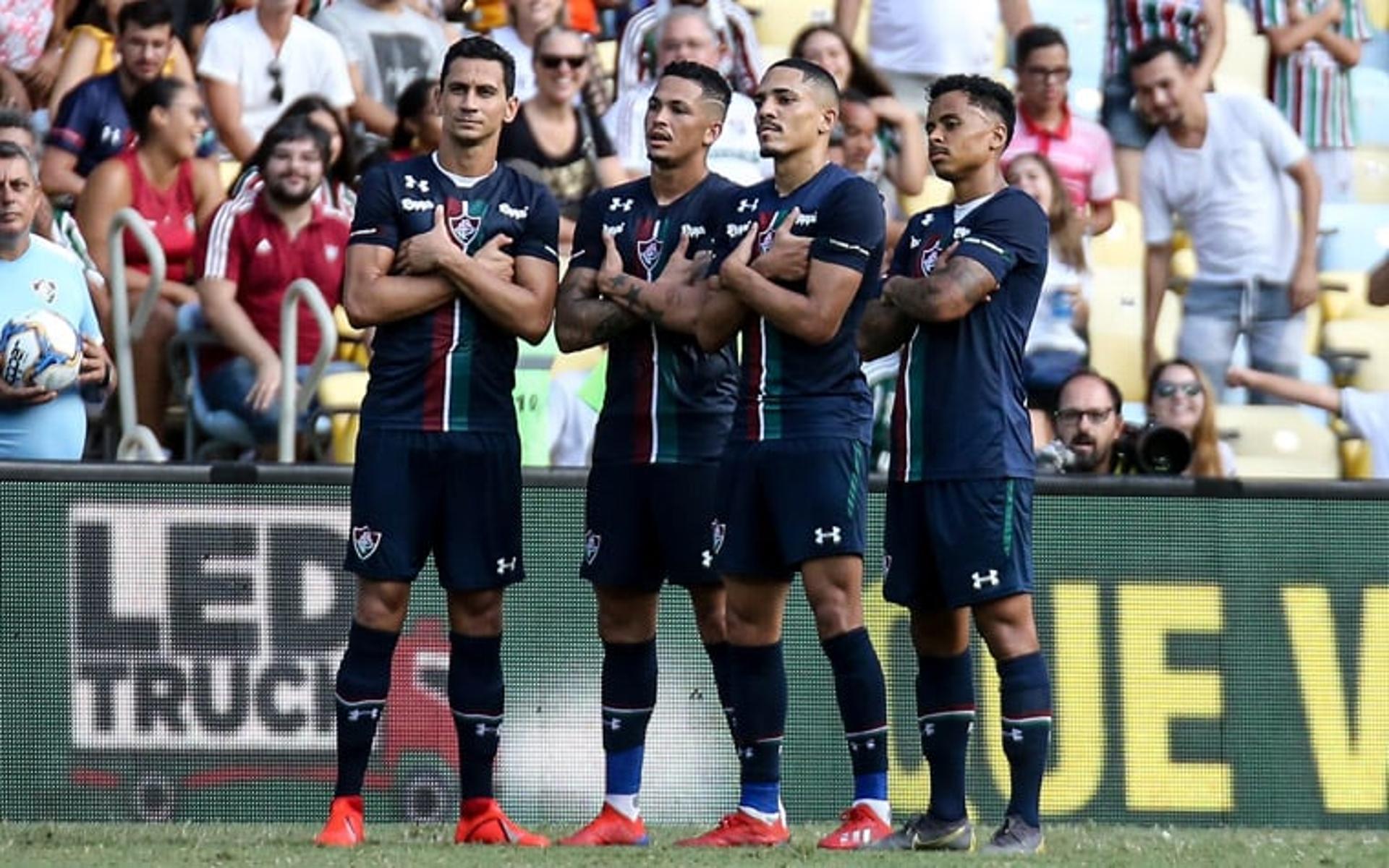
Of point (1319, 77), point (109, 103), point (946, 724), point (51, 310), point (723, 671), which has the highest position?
point (1319, 77)

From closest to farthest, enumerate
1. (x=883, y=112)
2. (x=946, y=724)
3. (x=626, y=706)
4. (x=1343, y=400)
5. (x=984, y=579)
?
(x=984, y=579) < (x=946, y=724) < (x=626, y=706) < (x=1343, y=400) < (x=883, y=112)

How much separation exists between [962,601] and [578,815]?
6.64 feet

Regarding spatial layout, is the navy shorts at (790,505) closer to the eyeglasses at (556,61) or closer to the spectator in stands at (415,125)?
the spectator in stands at (415,125)

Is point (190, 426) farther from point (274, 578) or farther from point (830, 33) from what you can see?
point (830, 33)

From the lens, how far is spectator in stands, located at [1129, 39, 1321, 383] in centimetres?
1227

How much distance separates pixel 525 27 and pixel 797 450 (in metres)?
5.52

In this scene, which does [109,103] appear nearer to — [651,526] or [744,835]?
[651,526]

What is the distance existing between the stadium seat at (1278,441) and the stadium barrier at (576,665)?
113 inches

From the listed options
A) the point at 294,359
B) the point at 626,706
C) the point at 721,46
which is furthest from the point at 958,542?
the point at 721,46

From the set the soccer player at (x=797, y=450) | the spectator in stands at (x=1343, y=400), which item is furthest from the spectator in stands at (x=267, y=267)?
the spectator in stands at (x=1343, y=400)

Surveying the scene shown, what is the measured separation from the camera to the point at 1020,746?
719 cm

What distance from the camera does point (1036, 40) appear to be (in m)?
12.2

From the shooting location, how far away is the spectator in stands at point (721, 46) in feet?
39.5

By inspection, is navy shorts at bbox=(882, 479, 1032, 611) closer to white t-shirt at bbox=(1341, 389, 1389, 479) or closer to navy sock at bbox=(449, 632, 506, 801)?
navy sock at bbox=(449, 632, 506, 801)
